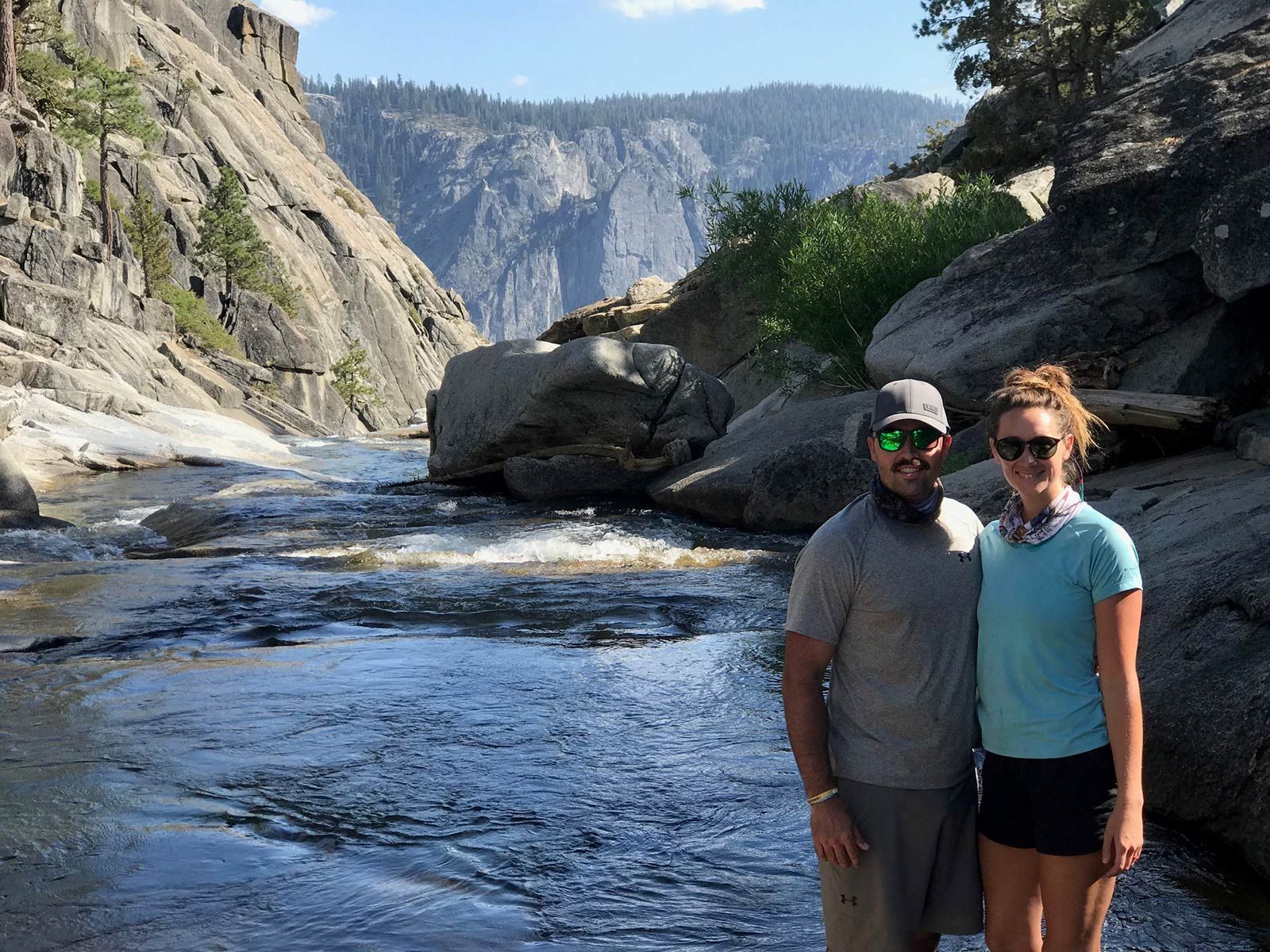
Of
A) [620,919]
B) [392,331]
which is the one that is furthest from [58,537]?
[392,331]

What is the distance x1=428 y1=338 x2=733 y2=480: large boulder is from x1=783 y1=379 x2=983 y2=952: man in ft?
50.2

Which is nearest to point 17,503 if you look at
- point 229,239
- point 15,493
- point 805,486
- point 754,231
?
point 15,493

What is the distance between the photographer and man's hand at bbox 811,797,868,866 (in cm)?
304

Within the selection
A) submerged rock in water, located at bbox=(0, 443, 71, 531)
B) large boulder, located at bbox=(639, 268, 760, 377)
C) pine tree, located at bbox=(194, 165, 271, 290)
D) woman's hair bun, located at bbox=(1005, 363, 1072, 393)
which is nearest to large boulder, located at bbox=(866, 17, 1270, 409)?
woman's hair bun, located at bbox=(1005, 363, 1072, 393)

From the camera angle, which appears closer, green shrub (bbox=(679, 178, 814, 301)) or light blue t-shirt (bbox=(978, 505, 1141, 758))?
light blue t-shirt (bbox=(978, 505, 1141, 758))

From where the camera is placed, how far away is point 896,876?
3084 millimetres

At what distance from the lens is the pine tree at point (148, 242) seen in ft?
157

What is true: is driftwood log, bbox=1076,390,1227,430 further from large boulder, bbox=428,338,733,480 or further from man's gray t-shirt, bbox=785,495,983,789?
large boulder, bbox=428,338,733,480

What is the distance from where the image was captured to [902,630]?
3092 millimetres

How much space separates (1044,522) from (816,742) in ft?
2.65

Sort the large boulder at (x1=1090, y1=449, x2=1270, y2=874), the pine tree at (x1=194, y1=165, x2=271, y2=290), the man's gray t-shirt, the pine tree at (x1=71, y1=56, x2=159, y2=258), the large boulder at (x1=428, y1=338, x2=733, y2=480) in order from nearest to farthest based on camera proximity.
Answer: the man's gray t-shirt
the large boulder at (x1=1090, y1=449, x2=1270, y2=874)
the large boulder at (x1=428, y1=338, x2=733, y2=480)
the pine tree at (x1=71, y1=56, x2=159, y2=258)
the pine tree at (x1=194, y1=165, x2=271, y2=290)

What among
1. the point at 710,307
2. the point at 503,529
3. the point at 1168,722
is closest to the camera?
the point at 1168,722

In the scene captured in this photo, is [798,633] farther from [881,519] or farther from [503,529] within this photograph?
[503,529]

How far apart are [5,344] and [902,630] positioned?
2923 cm
